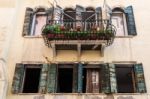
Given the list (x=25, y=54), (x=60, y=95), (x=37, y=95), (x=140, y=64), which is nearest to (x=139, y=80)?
(x=140, y=64)

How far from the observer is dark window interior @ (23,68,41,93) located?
1259 centimetres

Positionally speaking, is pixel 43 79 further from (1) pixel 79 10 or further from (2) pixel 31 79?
(1) pixel 79 10

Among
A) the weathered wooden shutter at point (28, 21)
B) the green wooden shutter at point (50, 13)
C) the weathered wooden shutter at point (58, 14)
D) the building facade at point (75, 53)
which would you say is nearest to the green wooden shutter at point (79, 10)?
the building facade at point (75, 53)

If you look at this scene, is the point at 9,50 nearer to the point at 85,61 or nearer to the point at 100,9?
the point at 85,61

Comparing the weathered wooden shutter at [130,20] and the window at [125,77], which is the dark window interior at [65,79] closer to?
the window at [125,77]

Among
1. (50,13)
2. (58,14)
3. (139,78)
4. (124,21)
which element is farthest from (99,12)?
(139,78)

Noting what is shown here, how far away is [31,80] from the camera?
12.8 metres

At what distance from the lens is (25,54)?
12984 mm

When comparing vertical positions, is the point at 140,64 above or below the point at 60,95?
above

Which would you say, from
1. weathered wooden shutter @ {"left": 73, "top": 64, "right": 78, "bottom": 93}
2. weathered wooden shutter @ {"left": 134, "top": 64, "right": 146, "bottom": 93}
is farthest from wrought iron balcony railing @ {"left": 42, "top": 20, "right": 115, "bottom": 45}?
weathered wooden shutter @ {"left": 134, "top": 64, "right": 146, "bottom": 93}

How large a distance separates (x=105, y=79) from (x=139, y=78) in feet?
4.17

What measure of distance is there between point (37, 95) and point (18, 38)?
2971 mm

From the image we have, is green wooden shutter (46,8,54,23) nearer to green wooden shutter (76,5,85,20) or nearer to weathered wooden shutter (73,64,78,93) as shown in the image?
green wooden shutter (76,5,85,20)

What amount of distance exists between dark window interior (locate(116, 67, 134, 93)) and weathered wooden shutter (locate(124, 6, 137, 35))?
1668 mm
